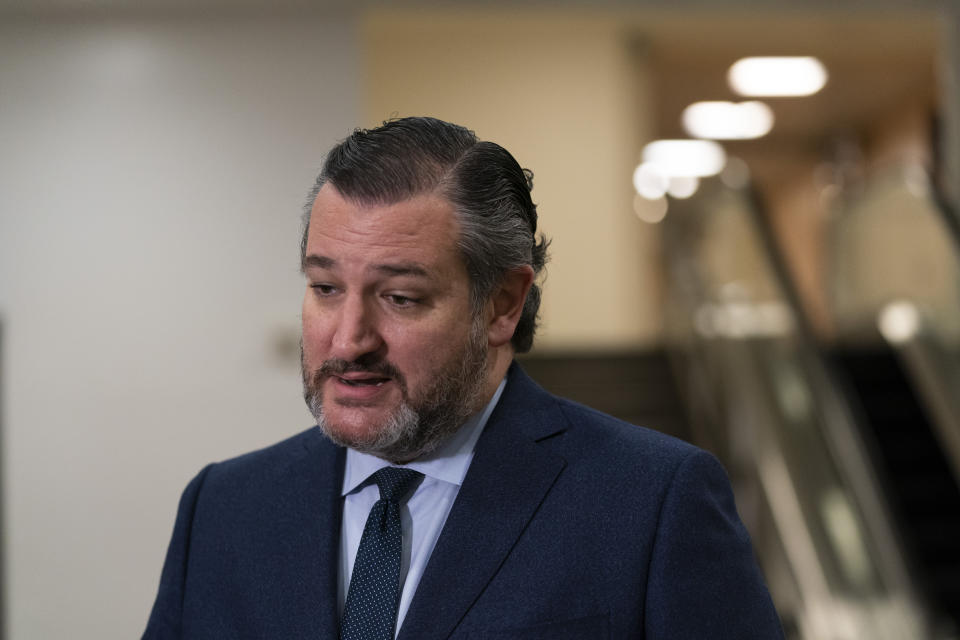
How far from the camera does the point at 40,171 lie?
6.11m

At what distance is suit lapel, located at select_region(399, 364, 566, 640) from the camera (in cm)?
145

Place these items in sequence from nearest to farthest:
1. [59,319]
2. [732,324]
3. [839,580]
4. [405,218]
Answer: [405,218], [839,580], [59,319], [732,324]

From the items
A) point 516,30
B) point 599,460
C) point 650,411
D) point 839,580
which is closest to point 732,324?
point 650,411

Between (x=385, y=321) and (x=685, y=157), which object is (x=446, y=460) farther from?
(x=685, y=157)

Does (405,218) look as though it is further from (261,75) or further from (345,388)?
(261,75)

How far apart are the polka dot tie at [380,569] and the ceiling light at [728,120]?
11.4 meters

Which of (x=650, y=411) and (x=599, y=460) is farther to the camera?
(x=650, y=411)

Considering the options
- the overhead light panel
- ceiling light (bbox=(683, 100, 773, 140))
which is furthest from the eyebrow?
ceiling light (bbox=(683, 100, 773, 140))

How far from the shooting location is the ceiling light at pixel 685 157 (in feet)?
46.8

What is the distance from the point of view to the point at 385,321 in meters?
1.44

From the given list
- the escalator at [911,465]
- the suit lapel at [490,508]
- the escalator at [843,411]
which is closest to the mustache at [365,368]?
the suit lapel at [490,508]

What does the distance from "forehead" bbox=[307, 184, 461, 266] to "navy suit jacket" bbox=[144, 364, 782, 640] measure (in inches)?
12.7

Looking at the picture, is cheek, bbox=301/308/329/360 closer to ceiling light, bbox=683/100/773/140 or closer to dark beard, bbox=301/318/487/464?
dark beard, bbox=301/318/487/464

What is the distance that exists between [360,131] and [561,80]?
8.27m
